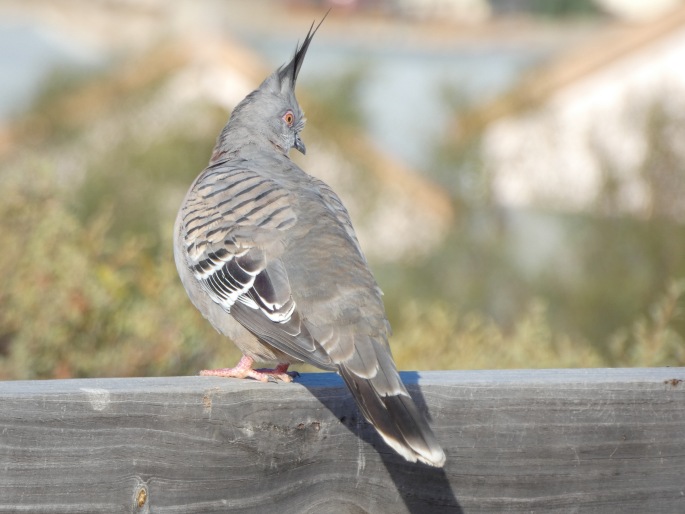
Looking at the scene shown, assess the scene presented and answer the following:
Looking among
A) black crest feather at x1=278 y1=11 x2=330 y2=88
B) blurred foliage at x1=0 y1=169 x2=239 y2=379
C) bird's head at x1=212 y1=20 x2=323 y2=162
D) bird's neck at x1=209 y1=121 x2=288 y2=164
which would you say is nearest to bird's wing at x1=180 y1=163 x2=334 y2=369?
bird's neck at x1=209 y1=121 x2=288 y2=164

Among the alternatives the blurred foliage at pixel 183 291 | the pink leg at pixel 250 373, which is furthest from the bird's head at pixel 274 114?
the pink leg at pixel 250 373

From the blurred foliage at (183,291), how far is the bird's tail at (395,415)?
2346 millimetres

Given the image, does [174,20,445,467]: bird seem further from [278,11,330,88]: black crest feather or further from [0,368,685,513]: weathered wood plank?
[278,11,330,88]: black crest feather

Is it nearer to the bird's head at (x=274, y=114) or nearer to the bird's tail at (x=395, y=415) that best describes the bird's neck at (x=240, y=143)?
the bird's head at (x=274, y=114)

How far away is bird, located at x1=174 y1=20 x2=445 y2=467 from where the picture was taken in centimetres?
298

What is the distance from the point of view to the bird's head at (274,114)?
523 cm

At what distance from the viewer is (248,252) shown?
3.95 m

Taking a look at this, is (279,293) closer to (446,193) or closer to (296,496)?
(296,496)

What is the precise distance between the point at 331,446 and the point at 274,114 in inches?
103

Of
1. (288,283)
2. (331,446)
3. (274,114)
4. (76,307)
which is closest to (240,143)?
(274,114)

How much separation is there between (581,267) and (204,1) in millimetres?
14020

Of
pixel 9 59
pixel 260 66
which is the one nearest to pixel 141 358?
pixel 260 66

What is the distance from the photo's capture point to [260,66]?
523 inches

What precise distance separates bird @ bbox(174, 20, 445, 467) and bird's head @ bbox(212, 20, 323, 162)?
0.86 ft
